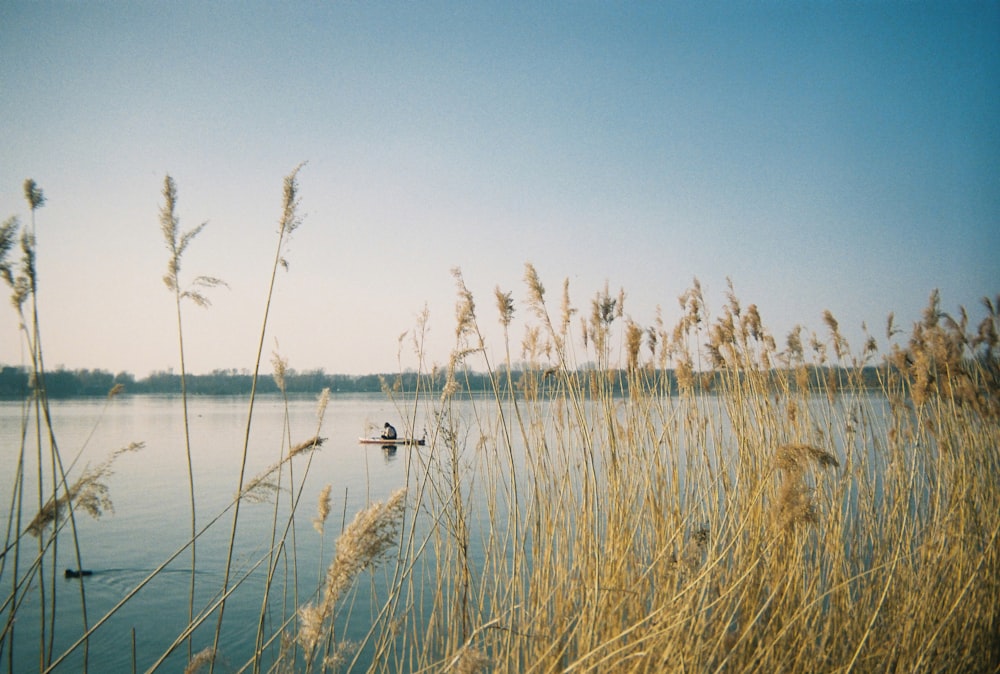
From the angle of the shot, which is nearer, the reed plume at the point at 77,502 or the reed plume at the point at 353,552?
the reed plume at the point at 353,552

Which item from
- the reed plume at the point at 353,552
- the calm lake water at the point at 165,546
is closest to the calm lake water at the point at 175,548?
the calm lake water at the point at 165,546

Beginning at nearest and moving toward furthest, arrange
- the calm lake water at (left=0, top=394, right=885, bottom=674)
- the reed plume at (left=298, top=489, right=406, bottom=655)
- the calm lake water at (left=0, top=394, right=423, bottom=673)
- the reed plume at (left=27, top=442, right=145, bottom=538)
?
the reed plume at (left=298, top=489, right=406, bottom=655)
the reed plume at (left=27, top=442, right=145, bottom=538)
the calm lake water at (left=0, top=394, right=885, bottom=674)
the calm lake water at (left=0, top=394, right=423, bottom=673)

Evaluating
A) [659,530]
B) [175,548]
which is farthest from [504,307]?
[175,548]

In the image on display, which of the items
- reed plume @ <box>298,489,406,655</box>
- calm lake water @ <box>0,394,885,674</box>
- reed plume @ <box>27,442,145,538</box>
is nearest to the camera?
reed plume @ <box>298,489,406,655</box>

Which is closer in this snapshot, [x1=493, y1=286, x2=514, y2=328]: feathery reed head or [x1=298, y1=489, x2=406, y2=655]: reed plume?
[x1=298, y1=489, x2=406, y2=655]: reed plume

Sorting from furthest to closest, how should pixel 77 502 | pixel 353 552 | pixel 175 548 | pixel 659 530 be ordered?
pixel 175 548 → pixel 659 530 → pixel 77 502 → pixel 353 552

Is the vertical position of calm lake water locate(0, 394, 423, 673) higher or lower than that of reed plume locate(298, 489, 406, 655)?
lower

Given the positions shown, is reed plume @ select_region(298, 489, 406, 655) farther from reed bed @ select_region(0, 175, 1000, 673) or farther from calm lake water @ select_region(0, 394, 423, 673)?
calm lake water @ select_region(0, 394, 423, 673)

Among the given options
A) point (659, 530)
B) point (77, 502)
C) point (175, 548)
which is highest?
point (77, 502)

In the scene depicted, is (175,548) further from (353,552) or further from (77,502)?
(353,552)

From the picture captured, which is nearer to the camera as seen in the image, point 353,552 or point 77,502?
point 353,552

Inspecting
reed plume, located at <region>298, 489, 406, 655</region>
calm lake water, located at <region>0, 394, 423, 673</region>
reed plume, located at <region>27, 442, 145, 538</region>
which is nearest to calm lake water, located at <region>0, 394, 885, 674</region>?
calm lake water, located at <region>0, 394, 423, 673</region>

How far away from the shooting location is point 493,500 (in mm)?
3127

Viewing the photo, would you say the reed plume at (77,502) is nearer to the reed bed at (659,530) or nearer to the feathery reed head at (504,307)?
the reed bed at (659,530)
